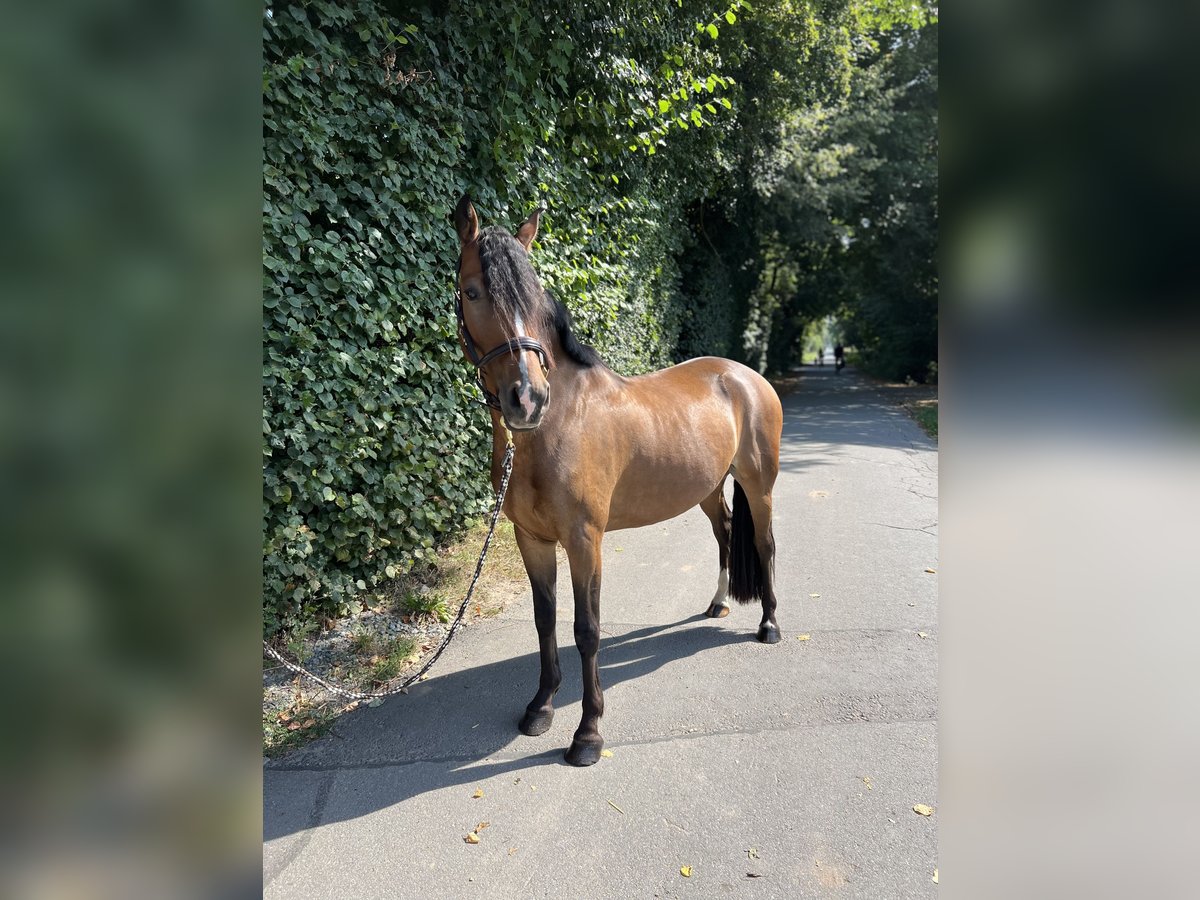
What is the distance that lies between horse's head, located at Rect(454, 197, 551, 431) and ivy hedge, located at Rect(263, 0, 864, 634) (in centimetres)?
128

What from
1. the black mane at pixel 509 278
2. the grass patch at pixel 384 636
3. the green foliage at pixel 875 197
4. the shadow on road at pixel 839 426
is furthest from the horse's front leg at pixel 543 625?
the green foliage at pixel 875 197

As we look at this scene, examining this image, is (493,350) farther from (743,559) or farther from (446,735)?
(743,559)

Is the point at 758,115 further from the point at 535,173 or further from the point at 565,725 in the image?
the point at 565,725

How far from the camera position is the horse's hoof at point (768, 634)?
3674 mm

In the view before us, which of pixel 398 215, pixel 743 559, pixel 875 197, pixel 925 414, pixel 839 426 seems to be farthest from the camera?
pixel 875 197

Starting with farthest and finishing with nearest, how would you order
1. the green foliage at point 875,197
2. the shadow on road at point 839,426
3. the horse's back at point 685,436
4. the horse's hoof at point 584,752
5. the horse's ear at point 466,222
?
1. the green foliage at point 875,197
2. the shadow on road at point 839,426
3. the horse's back at point 685,436
4. the horse's hoof at point 584,752
5. the horse's ear at point 466,222

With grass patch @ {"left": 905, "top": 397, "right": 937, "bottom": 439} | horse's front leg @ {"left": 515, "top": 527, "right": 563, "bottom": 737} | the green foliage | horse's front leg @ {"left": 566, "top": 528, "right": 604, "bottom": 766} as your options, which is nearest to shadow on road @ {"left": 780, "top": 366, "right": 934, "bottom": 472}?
grass patch @ {"left": 905, "top": 397, "right": 937, "bottom": 439}

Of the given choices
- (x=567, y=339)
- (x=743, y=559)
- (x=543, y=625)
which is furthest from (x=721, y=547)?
(x=567, y=339)

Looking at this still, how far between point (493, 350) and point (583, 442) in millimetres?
607

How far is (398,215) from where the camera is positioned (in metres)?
3.81

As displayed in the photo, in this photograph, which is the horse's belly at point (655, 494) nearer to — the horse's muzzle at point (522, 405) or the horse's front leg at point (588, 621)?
the horse's front leg at point (588, 621)
